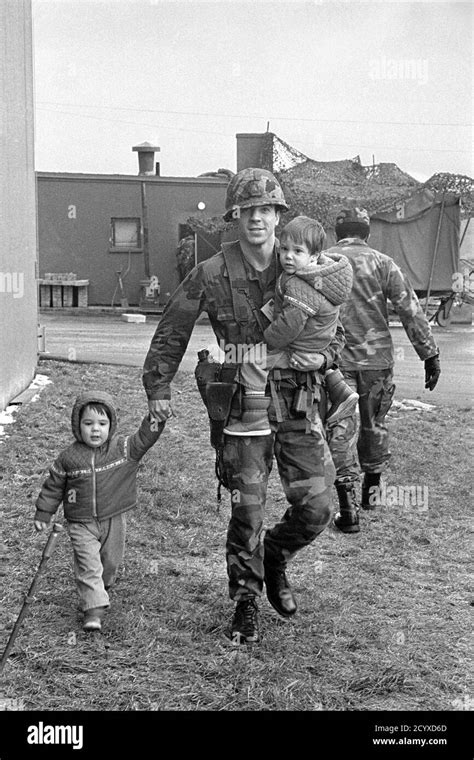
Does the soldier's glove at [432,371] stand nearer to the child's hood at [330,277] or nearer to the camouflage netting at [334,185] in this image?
the child's hood at [330,277]

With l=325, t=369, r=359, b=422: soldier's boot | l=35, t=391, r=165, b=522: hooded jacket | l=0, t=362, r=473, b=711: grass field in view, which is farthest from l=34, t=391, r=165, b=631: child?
l=325, t=369, r=359, b=422: soldier's boot

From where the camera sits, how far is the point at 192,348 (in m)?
16.8

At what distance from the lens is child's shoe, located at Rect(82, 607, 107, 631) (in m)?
4.41

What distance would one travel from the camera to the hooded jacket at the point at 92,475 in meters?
4.57

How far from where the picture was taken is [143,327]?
21688 mm

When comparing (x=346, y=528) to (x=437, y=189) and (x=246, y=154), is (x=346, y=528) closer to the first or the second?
(x=437, y=189)

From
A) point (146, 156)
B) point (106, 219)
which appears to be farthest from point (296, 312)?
point (146, 156)

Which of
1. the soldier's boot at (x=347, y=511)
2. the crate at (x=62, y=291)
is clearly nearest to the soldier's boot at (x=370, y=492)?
the soldier's boot at (x=347, y=511)

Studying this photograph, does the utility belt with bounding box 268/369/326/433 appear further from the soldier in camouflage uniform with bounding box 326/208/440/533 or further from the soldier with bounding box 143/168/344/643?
the soldier in camouflage uniform with bounding box 326/208/440/533

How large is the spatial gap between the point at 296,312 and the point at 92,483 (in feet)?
4.06

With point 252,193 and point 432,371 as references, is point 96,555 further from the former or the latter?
point 432,371

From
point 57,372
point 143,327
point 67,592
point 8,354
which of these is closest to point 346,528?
point 67,592

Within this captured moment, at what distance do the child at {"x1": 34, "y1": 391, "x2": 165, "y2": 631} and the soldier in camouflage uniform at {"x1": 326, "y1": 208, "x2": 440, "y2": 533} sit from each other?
7.03 feet

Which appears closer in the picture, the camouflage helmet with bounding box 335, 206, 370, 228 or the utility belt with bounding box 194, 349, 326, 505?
the utility belt with bounding box 194, 349, 326, 505
